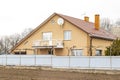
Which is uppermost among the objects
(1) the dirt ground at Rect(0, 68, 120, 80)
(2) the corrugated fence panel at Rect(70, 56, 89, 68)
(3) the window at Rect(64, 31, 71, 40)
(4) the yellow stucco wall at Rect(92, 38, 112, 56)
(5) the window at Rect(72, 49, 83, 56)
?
(3) the window at Rect(64, 31, 71, 40)

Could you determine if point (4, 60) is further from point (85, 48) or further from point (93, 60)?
point (93, 60)

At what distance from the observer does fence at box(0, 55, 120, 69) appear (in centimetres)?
3152

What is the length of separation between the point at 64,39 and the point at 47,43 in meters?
2.71

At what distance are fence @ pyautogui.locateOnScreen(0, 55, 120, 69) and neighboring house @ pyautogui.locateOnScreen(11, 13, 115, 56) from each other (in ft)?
18.3

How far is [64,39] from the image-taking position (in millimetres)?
44125

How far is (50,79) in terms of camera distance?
2148 centimetres

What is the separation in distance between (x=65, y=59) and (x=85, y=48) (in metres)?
7.27

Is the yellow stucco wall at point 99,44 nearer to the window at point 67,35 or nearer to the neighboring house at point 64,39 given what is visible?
the neighboring house at point 64,39

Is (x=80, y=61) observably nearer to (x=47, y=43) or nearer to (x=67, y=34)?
(x=67, y=34)

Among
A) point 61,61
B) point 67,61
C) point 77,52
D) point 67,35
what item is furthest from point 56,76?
point 67,35

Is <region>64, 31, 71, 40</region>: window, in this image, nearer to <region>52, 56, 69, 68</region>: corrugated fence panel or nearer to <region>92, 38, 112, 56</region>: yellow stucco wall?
<region>92, 38, 112, 56</region>: yellow stucco wall

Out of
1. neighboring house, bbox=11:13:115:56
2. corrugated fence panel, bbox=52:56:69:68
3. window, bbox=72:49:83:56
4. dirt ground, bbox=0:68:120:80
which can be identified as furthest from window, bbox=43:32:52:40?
dirt ground, bbox=0:68:120:80

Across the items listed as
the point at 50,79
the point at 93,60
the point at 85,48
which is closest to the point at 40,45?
the point at 85,48

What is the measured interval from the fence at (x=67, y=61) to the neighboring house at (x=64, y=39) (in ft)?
18.3
